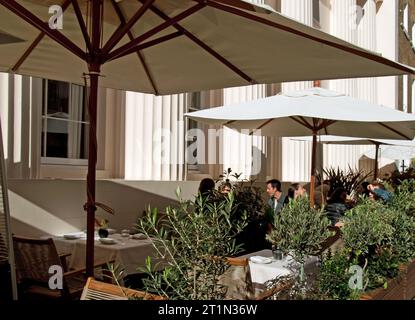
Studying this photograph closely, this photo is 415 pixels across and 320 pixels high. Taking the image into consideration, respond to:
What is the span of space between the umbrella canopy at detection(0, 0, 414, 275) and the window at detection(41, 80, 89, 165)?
156 centimetres

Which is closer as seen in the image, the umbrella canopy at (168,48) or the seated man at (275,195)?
the umbrella canopy at (168,48)

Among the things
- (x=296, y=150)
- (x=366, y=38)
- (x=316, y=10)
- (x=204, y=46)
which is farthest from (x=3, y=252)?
(x=366, y=38)

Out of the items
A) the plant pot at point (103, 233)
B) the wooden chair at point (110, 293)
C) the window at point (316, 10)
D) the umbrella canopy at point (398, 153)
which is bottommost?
the plant pot at point (103, 233)

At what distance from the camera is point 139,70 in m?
4.64

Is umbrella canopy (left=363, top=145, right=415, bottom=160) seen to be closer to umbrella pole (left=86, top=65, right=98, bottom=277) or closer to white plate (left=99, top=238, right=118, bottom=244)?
white plate (left=99, top=238, right=118, bottom=244)

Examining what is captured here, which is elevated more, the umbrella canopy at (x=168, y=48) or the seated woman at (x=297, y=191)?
the umbrella canopy at (x=168, y=48)

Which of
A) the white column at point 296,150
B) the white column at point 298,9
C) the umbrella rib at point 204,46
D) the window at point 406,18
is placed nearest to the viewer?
the umbrella rib at point 204,46

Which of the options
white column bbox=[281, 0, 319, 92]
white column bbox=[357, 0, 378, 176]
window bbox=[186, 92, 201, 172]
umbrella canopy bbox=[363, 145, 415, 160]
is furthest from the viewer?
white column bbox=[357, 0, 378, 176]

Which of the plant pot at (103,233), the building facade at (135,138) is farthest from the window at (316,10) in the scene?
the plant pot at (103,233)

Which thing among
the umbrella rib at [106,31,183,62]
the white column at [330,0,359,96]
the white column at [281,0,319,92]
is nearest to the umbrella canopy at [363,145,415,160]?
the white column at [330,0,359,96]

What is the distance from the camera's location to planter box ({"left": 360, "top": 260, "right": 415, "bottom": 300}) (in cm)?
288

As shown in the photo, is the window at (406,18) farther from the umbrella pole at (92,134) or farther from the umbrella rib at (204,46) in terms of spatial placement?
the umbrella pole at (92,134)

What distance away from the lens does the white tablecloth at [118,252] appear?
4258 millimetres

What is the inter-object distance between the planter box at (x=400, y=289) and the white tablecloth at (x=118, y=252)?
1.96 m
